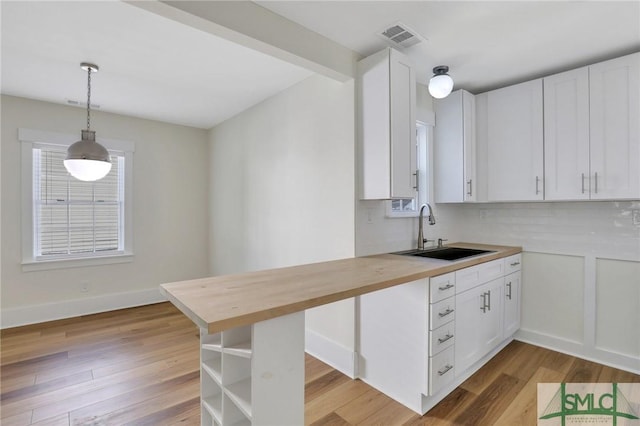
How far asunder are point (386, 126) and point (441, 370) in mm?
1710

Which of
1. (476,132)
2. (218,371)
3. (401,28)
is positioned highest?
(401,28)

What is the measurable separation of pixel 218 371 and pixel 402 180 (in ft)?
5.66

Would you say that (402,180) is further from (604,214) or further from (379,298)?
(604,214)

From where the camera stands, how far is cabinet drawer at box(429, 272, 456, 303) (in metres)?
1.95

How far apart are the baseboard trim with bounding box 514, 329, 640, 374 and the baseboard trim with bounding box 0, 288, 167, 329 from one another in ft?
15.1

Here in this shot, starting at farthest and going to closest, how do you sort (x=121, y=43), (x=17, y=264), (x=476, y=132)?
1. (x=17, y=264)
2. (x=476, y=132)
3. (x=121, y=43)

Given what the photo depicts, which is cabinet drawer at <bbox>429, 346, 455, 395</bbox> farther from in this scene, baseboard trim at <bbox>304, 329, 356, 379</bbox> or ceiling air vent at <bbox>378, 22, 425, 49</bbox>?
ceiling air vent at <bbox>378, 22, 425, 49</bbox>

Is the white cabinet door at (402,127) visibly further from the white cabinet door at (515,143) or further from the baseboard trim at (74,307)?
the baseboard trim at (74,307)

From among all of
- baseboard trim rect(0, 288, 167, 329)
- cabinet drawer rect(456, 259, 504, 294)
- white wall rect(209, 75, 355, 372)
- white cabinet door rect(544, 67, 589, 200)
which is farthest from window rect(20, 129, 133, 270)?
white cabinet door rect(544, 67, 589, 200)

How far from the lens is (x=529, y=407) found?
6.67 ft

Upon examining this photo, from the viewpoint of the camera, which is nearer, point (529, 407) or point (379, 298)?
point (529, 407)

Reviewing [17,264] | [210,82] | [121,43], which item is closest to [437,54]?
[210,82]

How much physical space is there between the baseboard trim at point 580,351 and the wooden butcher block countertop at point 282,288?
1.48 m

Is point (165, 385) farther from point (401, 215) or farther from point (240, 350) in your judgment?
point (401, 215)
